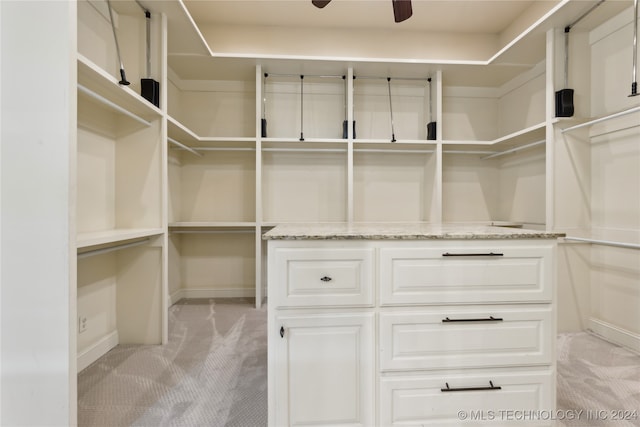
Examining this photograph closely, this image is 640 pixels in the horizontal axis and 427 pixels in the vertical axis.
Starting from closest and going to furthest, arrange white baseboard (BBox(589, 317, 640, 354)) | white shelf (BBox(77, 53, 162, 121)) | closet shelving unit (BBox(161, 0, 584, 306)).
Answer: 1. white shelf (BBox(77, 53, 162, 121))
2. white baseboard (BBox(589, 317, 640, 354))
3. closet shelving unit (BBox(161, 0, 584, 306))

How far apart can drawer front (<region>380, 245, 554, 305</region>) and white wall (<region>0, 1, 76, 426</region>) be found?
1.27 metres

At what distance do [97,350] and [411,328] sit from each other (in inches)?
77.6

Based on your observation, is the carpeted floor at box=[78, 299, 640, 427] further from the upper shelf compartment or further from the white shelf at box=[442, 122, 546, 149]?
the white shelf at box=[442, 122, 546, 149]

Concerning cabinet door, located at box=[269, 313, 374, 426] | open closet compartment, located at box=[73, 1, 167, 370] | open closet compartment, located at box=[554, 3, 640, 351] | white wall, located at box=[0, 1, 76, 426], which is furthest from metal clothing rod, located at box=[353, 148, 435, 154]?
white wall, located at box=[0, 1, 76, 426]

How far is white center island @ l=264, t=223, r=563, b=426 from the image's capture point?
46.1 inches

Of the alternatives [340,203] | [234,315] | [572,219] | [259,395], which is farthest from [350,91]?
[259,395]

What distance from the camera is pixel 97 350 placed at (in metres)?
1.89

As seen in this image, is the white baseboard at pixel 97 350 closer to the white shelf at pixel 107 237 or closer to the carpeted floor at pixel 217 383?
the carpeted floor at pixel 217 383

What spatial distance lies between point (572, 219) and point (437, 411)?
1.99 metres

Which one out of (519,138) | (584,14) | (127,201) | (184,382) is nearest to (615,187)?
(519,138)

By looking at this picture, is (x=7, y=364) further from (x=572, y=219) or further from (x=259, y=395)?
(x=572, y=219)

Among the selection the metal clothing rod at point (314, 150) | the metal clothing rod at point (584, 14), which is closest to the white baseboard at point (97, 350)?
the metal clothing rod at point (314, 150)

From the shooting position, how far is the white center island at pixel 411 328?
1171 mm

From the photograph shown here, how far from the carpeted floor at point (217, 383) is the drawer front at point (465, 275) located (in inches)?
28.2
